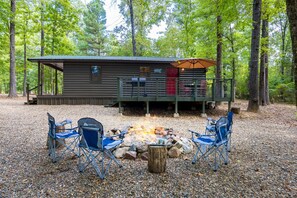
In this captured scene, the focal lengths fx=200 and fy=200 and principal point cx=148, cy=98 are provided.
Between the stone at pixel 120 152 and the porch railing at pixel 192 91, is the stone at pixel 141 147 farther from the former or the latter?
the porch railing at pixel 192 91

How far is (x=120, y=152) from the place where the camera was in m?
3.93

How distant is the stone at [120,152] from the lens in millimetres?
3889

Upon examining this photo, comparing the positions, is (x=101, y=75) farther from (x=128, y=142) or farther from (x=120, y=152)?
(x=120, y=152)

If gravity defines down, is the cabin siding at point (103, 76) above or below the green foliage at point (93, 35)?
below

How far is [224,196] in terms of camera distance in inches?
100

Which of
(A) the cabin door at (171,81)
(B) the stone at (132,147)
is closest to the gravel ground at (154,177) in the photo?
(B) the stone at (132,147)

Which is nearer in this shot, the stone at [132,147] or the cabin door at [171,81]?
the stone at [132,147]

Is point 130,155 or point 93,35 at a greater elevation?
point 93,35

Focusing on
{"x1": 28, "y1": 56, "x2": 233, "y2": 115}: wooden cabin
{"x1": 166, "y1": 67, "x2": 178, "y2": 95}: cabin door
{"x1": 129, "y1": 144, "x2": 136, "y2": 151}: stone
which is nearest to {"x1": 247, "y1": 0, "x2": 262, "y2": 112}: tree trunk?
{"x1": 28, "y1": 56, "x2": 233, "y2": 115}: wooden cabin

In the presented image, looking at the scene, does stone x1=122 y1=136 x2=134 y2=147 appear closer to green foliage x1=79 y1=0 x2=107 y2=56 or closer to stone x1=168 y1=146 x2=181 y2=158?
stone x1=168 y1=146 x2=181 y2=158

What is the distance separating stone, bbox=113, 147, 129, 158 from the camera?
389cm

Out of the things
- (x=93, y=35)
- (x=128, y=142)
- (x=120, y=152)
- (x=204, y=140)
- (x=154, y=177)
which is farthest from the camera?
(x=93, y=35)

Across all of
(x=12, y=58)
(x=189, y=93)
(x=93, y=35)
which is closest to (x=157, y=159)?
(x=189, y=93)

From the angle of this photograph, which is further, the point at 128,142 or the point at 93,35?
the point at 93,35
